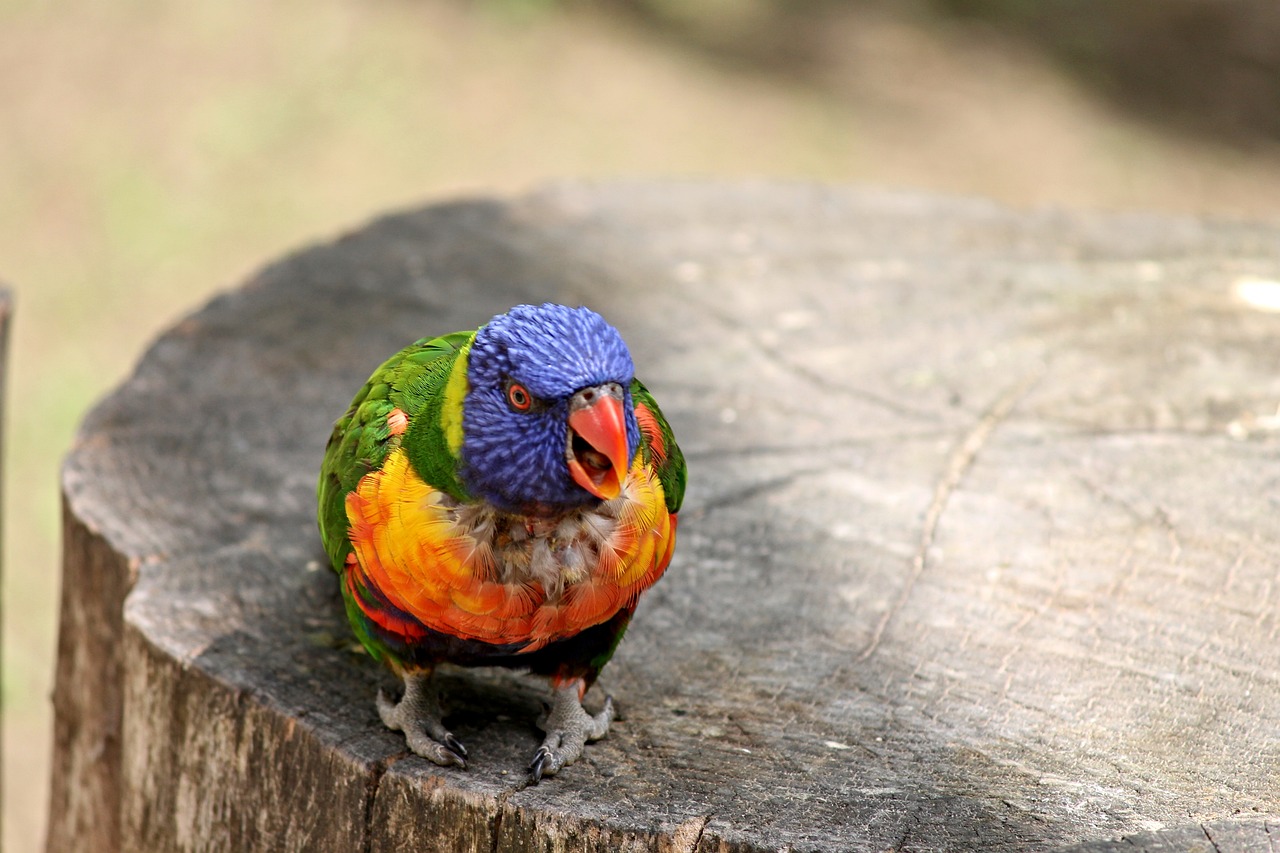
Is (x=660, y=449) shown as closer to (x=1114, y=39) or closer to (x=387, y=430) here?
(x=387, y=430)

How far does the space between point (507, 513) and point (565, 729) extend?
395mm

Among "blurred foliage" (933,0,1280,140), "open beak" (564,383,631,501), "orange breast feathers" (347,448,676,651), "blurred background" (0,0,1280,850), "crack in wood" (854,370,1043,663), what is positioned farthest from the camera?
"blurred foliage" (933,0,1280,140)

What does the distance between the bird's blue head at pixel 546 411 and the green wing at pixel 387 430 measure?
0.08m

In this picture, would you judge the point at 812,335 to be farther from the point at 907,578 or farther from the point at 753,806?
the point at 753,806

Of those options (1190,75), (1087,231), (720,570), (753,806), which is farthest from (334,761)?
(1190,75)

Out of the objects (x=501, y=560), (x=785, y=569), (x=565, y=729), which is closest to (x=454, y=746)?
(x=565, y=729)

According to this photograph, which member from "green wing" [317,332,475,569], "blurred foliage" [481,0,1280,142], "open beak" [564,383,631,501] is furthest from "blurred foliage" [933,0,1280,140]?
"open beak" [564,383,631,501]

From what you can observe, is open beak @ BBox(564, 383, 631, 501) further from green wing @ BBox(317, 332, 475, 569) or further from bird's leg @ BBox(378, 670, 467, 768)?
bird's leg @ BBox(378, 670, 467, 768)

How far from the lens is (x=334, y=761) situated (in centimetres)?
192

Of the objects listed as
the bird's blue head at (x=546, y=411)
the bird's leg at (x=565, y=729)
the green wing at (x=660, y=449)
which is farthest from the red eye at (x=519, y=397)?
the bird's leg at (x=565, y=729)

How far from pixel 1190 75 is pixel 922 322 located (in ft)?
23.9

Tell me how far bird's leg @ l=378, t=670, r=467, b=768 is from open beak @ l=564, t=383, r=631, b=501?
482 mm

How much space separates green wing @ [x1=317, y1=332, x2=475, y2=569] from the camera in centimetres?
185

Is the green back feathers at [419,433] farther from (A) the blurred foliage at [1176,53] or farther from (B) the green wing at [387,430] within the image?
(A) the blurred foliage at [1176,53]
